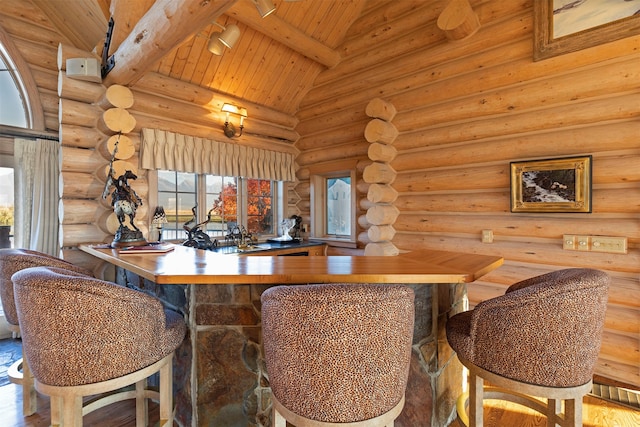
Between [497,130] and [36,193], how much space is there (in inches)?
197

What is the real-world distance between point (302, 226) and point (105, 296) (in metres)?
3.69

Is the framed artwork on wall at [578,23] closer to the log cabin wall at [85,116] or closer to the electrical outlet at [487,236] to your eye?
the electrical outlet at [487,236]

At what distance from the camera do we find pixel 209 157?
411 centimetres

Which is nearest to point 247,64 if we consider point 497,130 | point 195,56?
point 195,56

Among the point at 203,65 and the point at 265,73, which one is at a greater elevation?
the point at 265,73

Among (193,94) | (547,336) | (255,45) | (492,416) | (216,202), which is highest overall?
A: (255,45)

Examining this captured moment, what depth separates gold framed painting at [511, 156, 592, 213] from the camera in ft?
8.79

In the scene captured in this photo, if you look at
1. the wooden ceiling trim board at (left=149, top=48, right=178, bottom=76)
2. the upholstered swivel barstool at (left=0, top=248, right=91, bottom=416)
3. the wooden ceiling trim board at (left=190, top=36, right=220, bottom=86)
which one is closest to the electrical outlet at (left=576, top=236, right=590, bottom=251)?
the upholstered swivel barstool at (left=0, top=248, right=91, bottom=416)

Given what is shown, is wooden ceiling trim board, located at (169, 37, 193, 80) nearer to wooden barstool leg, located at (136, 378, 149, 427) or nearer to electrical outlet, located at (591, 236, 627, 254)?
→ wooden barstool leg, located at (136, 378, 149, 427)

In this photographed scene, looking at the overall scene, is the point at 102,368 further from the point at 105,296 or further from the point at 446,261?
the point at 446,261

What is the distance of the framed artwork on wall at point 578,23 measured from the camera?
2520 mm

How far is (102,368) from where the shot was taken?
1272 mm

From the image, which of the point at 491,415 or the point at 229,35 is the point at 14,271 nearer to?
the point at 229,35

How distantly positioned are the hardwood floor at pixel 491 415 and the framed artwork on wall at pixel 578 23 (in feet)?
9.53
